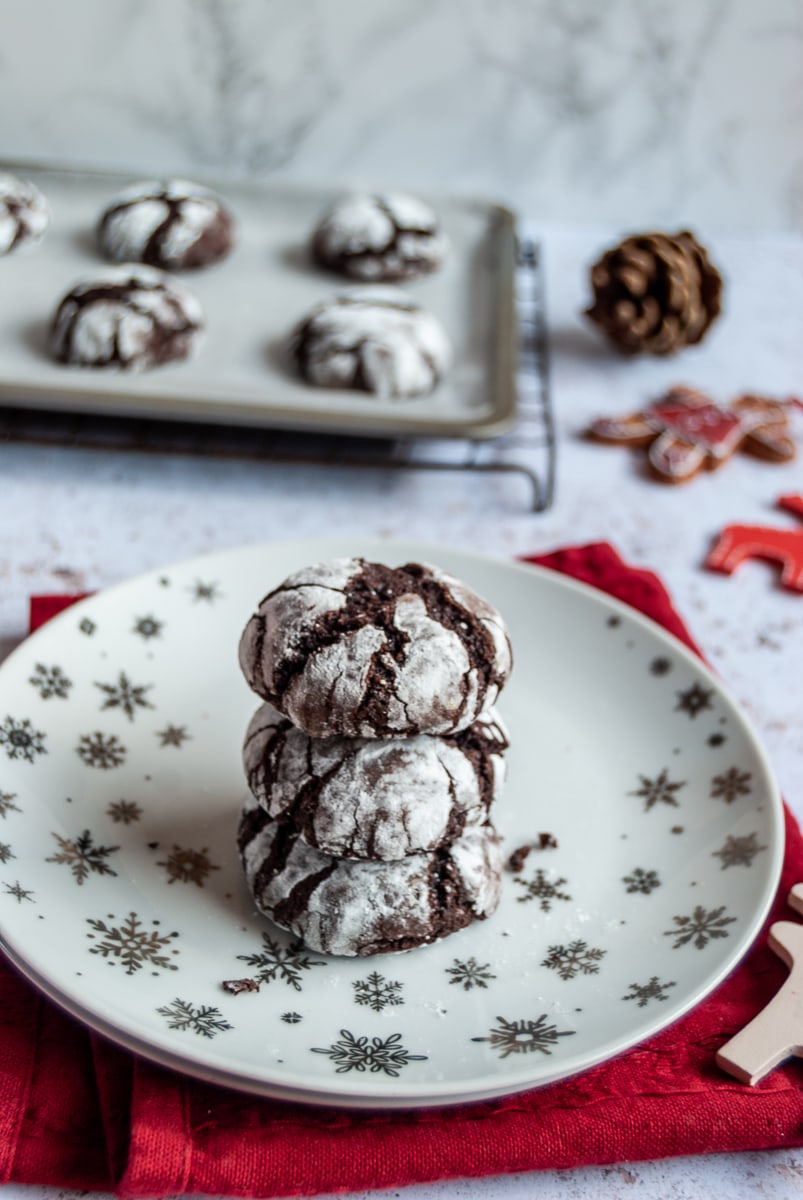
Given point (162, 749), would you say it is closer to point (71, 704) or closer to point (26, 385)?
point (71, 704)

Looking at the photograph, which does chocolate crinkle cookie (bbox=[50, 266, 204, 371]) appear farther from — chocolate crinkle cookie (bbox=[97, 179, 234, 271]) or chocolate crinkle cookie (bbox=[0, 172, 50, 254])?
chocolate crinkle cookie (bbox=[0, 172, 50, 254])

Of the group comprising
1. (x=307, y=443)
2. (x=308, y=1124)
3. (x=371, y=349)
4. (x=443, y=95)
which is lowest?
(x=308, y=1124)

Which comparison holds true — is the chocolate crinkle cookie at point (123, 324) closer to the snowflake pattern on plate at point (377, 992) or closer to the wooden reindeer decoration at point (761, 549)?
the wooden reindeer decoration at point (761, 549)

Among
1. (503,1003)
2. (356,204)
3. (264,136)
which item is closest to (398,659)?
(503,1003)

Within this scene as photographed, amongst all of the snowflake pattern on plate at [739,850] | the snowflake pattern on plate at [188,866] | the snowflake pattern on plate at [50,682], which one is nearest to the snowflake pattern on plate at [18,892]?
the snowflake pattern on plate at [188,866]

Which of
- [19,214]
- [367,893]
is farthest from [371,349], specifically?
[367,893]

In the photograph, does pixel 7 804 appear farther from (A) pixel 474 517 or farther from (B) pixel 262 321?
(B) pixel 262 321
